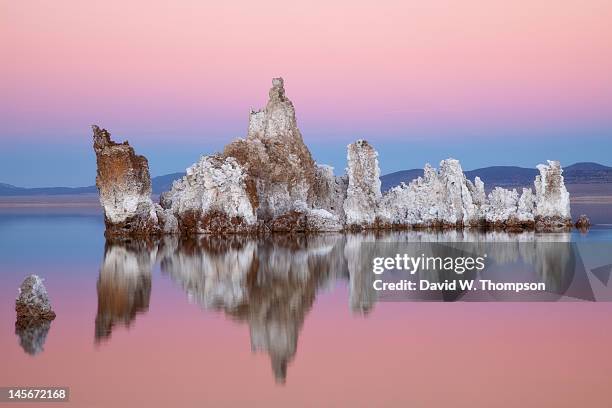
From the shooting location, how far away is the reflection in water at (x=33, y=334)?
15.9 meters

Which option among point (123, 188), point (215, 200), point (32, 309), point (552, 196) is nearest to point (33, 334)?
point (32, 309)

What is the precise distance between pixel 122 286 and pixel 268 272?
5222 mm

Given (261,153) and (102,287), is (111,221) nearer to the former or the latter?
(261,153)

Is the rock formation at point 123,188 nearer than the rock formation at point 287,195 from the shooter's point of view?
Yes

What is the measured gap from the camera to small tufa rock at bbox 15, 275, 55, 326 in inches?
713

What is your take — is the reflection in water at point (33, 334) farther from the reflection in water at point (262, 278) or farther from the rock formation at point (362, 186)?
the rock formation at point (362, 186)

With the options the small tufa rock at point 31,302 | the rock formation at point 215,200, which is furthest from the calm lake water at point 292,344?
the rock formation at point 215,200

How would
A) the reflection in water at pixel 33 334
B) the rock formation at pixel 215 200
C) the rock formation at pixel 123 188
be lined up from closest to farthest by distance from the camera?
the reflection in water at pixel 33 334 < the rock formation at pixel 123 188 < the rock formation at pixel 215 200

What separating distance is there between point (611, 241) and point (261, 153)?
22891mm

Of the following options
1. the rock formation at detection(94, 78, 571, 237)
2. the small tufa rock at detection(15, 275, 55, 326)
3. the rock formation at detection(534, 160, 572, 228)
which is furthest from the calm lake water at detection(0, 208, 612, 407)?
the rock formation at detection(534, 160, 572, 228)

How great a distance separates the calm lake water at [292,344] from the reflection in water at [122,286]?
8cm

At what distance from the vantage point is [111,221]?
47406mm

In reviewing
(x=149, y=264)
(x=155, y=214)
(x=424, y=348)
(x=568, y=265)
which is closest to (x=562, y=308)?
(x=424, y=348)

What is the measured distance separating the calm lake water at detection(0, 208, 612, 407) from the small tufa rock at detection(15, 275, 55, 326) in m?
0.38
